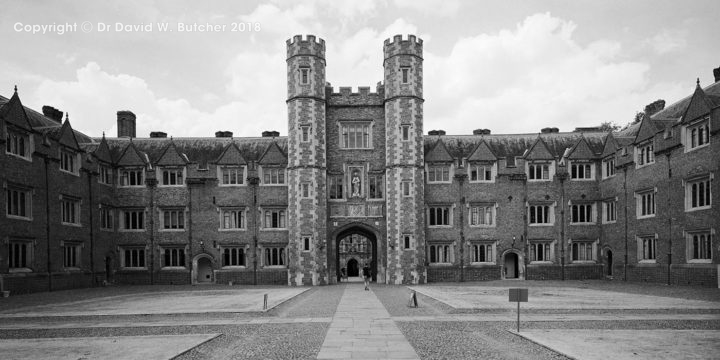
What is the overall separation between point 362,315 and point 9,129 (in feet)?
77.4

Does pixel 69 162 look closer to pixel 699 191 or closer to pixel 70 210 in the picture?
pixel 70 210

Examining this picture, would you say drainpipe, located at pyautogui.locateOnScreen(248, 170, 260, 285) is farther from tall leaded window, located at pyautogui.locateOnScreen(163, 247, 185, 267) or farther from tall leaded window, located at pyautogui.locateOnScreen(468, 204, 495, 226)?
tall leaded window, located at pyautogui.locateOnScreen(468, 204, 495, 226)

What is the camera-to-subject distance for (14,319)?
2183cm

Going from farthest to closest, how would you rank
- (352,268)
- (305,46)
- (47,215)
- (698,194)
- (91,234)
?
(352,268)
(305,46)
(91,234)
(47,215)
(698,194)

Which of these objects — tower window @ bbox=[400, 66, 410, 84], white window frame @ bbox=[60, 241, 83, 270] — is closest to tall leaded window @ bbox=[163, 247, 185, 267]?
white window frame @ bbox=[60, 241, 83, 270]

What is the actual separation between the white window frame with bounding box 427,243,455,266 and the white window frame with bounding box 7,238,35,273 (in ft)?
87.9

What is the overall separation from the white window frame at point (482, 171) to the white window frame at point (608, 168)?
8.05 meters

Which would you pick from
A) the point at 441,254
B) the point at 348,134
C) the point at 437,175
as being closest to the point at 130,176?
the point at 348,134

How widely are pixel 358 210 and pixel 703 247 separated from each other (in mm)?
22356

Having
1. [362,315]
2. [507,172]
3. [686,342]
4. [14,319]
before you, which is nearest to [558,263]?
[507,172]

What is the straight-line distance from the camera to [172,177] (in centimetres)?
4778

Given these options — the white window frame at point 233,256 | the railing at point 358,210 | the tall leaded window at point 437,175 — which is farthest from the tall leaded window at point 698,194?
the white window frame at point 233,256

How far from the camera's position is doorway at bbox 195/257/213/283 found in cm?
4774

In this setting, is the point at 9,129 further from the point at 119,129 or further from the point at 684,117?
the point at 684,117
